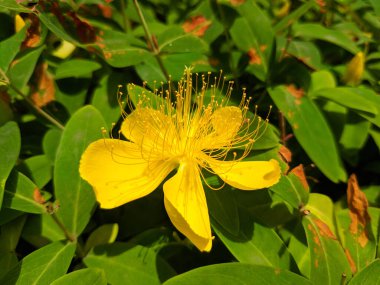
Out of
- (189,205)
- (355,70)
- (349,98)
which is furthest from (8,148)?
(355,70)

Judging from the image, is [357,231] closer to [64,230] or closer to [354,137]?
[354,137]

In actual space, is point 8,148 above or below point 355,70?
above

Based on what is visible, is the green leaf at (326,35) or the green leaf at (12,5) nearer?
the green leaf at (12,5)

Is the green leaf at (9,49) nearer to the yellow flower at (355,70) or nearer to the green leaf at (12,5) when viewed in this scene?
the green leaf at (12,5)

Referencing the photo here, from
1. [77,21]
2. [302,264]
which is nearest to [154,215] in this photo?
[302,264]

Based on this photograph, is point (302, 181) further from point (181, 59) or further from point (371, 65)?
point (371, 65)

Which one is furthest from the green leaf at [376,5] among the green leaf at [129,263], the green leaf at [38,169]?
the green leaf at [38,169]
